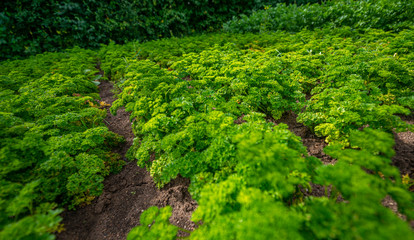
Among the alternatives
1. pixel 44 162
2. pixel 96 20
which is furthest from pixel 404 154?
pixel 96 20

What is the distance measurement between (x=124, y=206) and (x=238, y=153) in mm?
1983

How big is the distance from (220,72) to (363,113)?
249 centimetres

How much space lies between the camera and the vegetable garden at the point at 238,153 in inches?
54.7

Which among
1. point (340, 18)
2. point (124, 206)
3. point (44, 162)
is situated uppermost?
point (340, 18)

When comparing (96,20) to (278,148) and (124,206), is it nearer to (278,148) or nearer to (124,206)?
(124,206)

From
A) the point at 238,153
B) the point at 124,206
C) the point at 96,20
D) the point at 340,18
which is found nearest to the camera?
the point at 238,153

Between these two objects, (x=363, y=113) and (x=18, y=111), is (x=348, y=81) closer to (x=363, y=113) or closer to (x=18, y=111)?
(x=363, y=113)

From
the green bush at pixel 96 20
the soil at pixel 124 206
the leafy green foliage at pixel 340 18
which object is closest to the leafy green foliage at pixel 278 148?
the soil at pixel 124 206

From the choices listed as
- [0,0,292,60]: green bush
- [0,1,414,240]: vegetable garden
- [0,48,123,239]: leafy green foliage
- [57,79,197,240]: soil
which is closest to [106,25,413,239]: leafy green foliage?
[0,1,414,240]: vegetable garden

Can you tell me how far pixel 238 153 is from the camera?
1.92m

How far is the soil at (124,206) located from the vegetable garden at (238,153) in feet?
0.58

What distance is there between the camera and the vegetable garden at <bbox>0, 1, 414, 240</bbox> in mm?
1390

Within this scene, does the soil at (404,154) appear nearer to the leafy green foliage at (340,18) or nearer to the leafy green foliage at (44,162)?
the leafy green foliage at (44,162)

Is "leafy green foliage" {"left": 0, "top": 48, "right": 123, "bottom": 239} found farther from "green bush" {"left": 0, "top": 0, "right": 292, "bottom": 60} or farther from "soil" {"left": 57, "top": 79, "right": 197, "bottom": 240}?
"green bush" {"left": 0, "top": 0, "right": 292, "bottom": 60}
